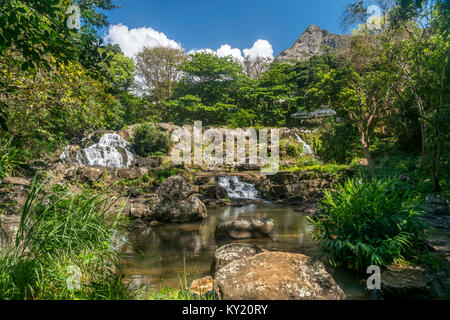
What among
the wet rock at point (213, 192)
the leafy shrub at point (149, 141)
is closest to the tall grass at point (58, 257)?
the wet rock at point (213, 192)

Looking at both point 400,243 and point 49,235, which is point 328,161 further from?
point 49,235

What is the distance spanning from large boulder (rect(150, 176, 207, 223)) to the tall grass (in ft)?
14.5

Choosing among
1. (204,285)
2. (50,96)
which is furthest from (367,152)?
(50,96)

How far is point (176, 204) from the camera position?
24.5 feet

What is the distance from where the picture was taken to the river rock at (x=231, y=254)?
3.52 meters

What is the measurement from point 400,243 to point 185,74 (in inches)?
1026

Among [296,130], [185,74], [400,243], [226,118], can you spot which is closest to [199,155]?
[226,118]

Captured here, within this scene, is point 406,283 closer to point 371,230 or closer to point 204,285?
point 371,230

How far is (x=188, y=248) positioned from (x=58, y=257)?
3210mm

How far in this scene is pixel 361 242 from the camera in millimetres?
3379

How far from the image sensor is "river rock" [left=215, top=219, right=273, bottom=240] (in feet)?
18.6

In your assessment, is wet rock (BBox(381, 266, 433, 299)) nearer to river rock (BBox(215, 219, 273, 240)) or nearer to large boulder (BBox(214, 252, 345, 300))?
large boulder (BBox(214, 252, 345, 300))

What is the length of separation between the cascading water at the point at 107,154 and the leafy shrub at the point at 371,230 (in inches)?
577

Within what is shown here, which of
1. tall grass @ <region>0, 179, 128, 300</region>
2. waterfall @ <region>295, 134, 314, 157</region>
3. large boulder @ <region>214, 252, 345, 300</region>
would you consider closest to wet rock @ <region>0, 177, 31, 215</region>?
tall grass @ <region>0, 179, 128, 300</region>
